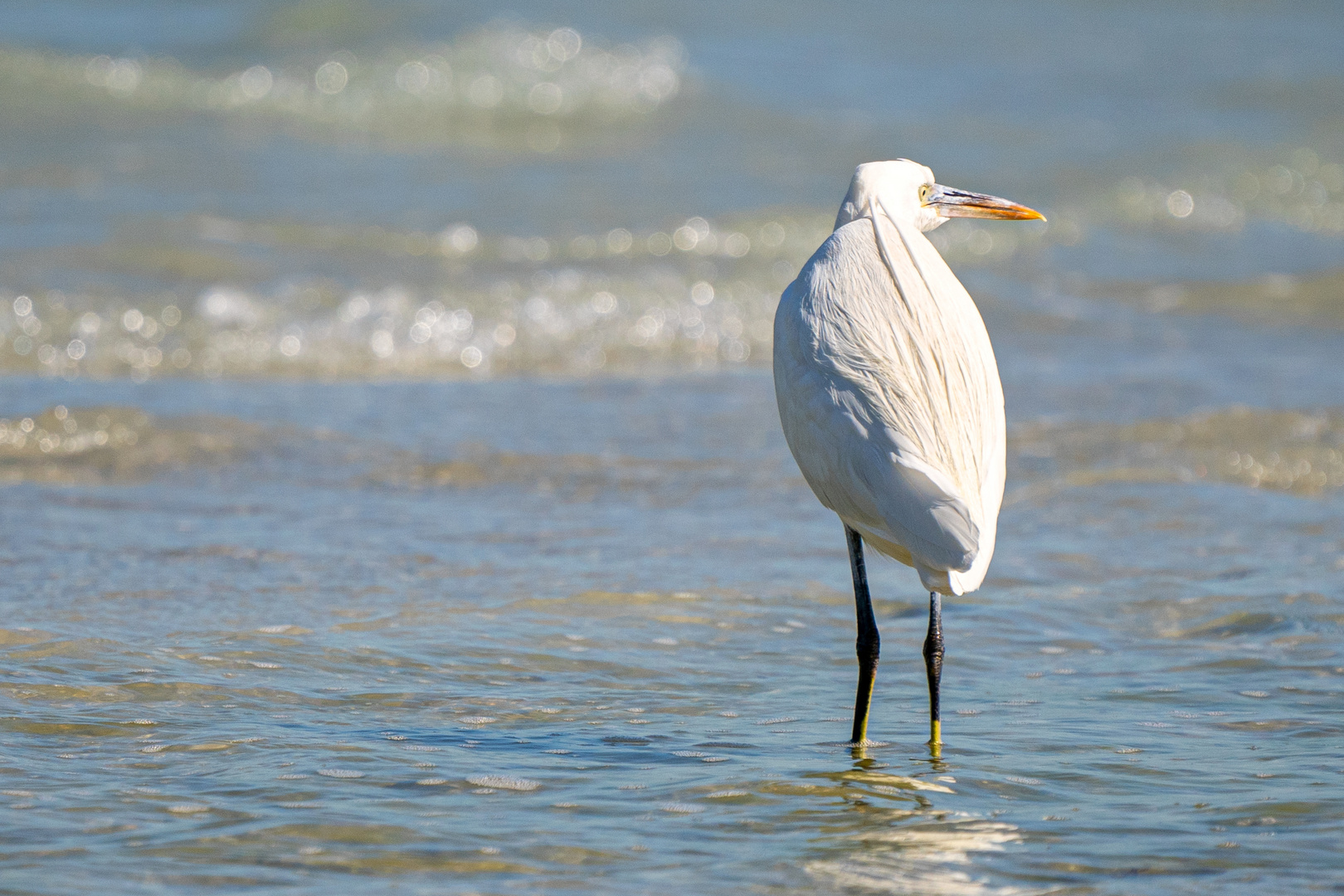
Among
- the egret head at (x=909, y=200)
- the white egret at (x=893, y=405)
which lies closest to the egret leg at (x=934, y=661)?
the white egret at (x=893, y=405)

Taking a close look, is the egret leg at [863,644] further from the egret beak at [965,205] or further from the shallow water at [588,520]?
the egret beak at [965,205]

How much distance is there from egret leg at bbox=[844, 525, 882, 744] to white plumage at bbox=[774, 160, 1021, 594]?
0.25 feet

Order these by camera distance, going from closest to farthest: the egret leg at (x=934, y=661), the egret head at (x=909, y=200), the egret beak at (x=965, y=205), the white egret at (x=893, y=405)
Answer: the white egret at (x=893, y=405)
the egret leg at (x=934, y=661)
the egret head at (x=909, y=200)
the egret beak at (x=965, y=205)

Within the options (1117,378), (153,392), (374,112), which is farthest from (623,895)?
(374,112)

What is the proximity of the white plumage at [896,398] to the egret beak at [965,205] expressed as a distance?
0.64 ft

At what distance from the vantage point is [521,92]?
14.8 metres

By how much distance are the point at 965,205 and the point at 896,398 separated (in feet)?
2.66

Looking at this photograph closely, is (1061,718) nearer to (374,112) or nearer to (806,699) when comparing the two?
(806,699)

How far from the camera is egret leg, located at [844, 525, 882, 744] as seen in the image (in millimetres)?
3355

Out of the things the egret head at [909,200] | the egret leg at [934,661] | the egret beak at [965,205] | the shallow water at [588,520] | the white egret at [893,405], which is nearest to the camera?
the shallow water at [588,520]

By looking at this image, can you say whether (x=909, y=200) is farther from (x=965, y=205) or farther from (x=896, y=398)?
(x=896, y=398)

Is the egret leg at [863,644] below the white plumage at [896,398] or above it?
below

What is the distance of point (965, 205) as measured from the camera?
367 centimetres

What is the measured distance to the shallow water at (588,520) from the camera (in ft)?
9.43
